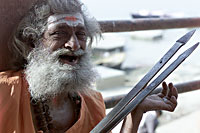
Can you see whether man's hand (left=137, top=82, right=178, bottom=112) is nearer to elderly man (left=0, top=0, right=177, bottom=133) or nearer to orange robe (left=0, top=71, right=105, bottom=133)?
elderly man (left=0, top=0, right=177, bottom=133)

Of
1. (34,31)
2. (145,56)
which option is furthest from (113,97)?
(145,56)

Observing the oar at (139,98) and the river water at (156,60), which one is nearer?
the oar at (139,98)

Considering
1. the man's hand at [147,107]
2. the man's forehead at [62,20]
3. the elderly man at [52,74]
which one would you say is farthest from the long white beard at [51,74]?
the man's hand at [147,107]

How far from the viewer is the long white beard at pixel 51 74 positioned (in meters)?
1.04

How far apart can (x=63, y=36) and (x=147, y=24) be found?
→ 0.53 m

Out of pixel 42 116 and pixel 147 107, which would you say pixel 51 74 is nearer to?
pixel 42 116

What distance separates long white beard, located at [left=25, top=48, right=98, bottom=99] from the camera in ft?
3.41

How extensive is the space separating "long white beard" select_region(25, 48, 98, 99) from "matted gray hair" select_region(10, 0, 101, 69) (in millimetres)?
48

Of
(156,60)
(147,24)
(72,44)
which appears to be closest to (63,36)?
(72,44)

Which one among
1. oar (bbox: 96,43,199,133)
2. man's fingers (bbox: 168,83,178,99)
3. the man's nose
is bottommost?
man's fingers (bbox: 168,83,178,99)

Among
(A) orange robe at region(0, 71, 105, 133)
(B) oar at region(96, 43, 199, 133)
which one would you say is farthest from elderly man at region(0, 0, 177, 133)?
(B) oar at region(96, 43, 199, 133)

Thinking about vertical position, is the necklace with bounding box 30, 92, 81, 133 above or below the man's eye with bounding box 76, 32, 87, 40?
below

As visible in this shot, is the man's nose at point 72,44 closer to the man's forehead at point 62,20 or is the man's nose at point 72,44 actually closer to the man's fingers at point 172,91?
the man's forehead at point 62,20

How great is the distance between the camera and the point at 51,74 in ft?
3.45
